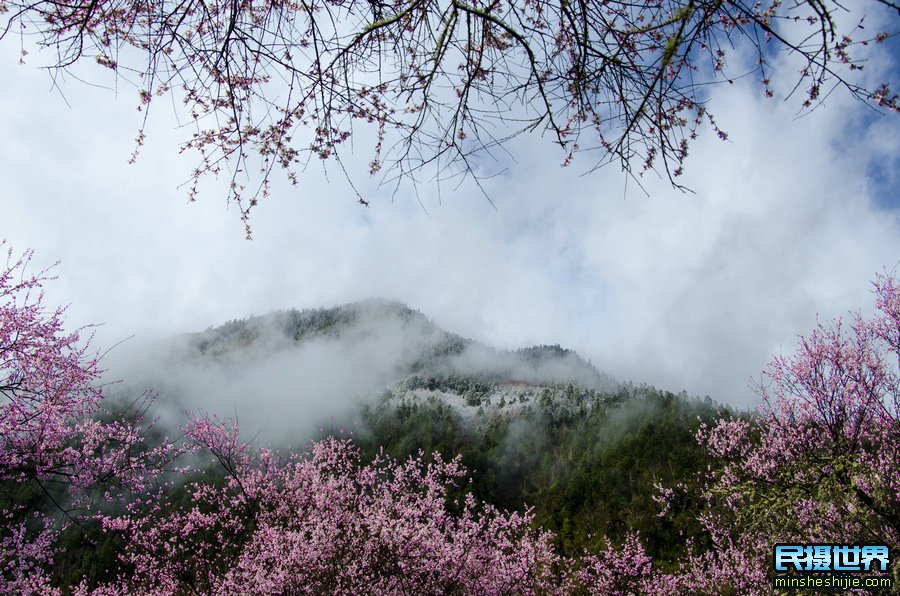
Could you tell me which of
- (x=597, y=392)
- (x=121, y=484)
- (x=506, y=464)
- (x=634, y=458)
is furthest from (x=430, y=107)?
(x=597, y=392)

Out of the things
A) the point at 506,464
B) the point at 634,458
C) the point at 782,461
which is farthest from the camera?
the point at 506,464

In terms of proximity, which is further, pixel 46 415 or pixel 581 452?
pixel 581 452

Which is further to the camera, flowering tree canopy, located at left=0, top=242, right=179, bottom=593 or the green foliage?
the green foliage

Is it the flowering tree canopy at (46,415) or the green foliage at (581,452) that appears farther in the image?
the green foliage at (581,452)

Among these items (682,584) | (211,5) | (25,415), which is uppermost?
(211,5)

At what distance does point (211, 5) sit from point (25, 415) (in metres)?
6.15

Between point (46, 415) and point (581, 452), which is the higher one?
point (46, 415)

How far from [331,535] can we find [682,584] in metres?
21.0

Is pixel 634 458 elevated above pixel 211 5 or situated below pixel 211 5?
below

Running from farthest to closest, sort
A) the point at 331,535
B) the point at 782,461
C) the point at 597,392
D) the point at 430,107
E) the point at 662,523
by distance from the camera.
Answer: the point at 597,392
the point at 662,523
the point at 782,461
the point at 331,535
the point at 430,107

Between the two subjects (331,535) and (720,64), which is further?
(331,535)

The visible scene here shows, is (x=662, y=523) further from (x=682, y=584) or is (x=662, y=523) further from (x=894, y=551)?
(x=894, y=551)

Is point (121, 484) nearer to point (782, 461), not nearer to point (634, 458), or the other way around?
point (782, 461)

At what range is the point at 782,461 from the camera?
1286 centimetres
